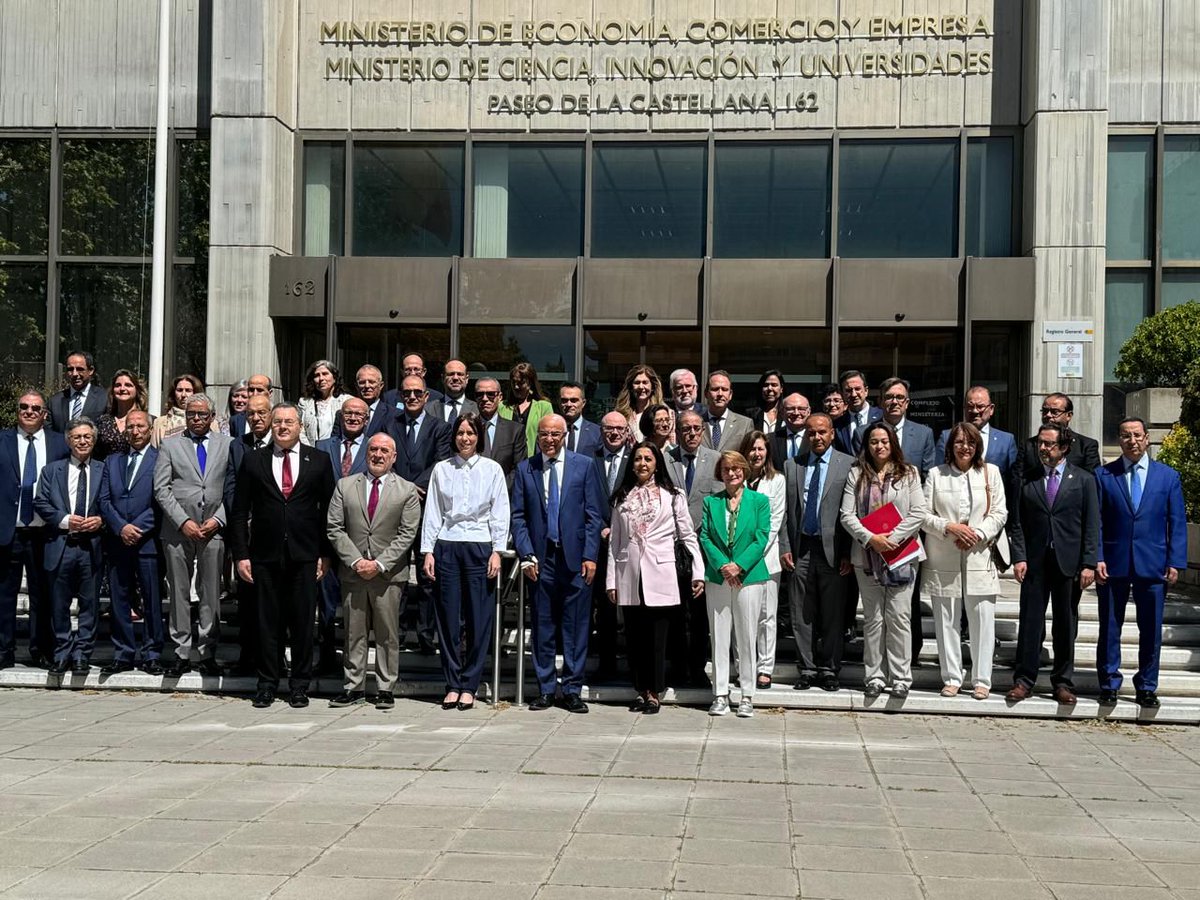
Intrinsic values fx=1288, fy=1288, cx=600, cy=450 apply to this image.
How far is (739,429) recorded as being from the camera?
35.0 feet

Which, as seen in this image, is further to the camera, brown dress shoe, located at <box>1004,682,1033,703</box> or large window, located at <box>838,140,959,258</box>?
large window, located at <box>838,140,959,258</box>

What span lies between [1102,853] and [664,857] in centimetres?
203

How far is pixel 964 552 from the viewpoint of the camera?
9797 millimetres

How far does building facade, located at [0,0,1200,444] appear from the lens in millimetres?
16766

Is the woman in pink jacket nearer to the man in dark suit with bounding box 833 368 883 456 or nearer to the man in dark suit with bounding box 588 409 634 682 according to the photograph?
the man in dark suit with bounding box 588 409 634 682

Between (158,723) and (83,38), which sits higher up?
(83,38)

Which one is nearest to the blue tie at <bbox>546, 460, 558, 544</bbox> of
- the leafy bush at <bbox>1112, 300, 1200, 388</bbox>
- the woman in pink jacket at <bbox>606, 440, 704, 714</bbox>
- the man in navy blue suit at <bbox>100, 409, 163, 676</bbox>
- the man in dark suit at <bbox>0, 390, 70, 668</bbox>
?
the woman in pink jacket at <bbox>606, 440, 704, 714</bbox>

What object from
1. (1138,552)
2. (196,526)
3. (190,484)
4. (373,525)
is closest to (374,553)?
(373,525)

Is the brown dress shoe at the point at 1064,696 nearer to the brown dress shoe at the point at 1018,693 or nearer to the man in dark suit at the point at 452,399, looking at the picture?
the brown dress shoe at the point at 1018,693

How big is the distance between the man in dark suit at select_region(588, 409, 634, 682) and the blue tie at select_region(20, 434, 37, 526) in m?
4.62

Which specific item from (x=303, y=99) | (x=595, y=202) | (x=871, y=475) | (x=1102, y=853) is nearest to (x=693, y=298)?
(x=595, y=202)

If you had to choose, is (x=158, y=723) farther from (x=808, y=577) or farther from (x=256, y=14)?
(x=256, y=14)

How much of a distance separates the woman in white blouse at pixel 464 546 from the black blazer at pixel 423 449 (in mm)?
737

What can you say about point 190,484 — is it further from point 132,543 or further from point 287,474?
point 287,474
